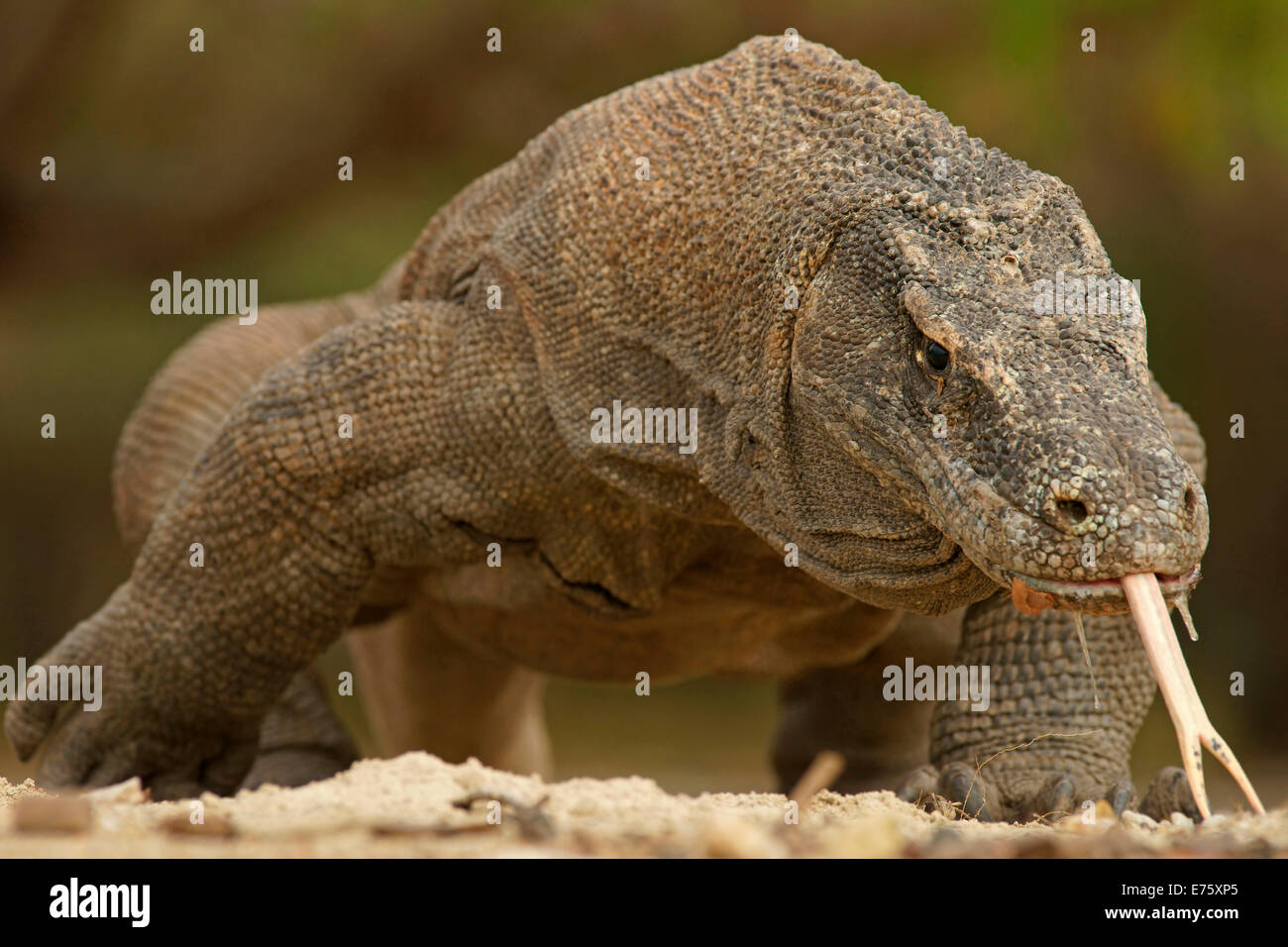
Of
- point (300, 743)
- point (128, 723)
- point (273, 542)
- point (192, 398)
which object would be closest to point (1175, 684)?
point (273, 542)

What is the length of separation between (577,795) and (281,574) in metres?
1.52

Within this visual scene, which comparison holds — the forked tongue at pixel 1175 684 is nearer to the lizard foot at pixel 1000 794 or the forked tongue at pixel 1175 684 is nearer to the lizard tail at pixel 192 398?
the lizard foot at pixel 1000 794

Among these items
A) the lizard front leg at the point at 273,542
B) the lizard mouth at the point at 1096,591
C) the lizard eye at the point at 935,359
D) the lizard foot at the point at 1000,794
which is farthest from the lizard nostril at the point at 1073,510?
the lizard front leg at the point at 273,542

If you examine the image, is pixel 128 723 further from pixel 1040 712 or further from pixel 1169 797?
pixel 1169 797

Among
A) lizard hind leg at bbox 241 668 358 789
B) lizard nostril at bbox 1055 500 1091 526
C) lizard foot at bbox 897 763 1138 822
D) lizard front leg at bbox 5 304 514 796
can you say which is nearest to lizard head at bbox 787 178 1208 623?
lizard nostril at bbox 1055 500 1091 526

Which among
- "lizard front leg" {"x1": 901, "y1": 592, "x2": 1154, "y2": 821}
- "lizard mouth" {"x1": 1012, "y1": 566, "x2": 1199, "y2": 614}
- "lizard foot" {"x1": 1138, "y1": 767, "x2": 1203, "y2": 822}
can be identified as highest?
"lizard mouth" {"x1": 1012, "y1": 566, "x2": 1199, "y2": 614}

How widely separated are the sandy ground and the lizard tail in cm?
263

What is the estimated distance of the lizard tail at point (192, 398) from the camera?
6219 millimetres

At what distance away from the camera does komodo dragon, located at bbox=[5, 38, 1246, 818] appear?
3.30 metres

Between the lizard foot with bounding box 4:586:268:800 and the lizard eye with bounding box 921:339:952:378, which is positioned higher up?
the lizard eye with bounding box 921:339:952:378

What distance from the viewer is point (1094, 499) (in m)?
3.03

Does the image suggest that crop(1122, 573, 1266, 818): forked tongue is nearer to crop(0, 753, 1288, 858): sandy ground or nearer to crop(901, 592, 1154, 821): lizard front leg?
crop(0, 753, 1288, 858): sandy ground
